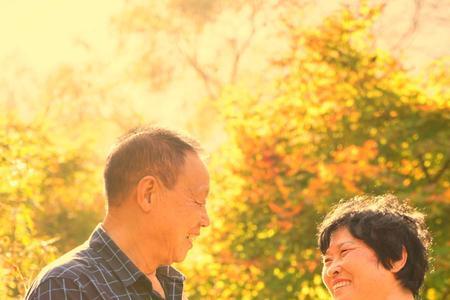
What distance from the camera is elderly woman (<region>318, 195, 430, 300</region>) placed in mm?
3672

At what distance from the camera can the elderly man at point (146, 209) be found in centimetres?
306

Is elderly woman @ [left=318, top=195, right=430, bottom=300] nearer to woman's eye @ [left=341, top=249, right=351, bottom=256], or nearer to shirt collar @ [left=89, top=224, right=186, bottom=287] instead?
woman's eye @ [left=341, top=249, right=351, bottom=256]

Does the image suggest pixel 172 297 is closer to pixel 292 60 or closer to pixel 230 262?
pixel 230 262

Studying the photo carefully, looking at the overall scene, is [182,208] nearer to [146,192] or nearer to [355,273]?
[146,192]

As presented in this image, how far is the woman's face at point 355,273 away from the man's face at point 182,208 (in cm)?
73

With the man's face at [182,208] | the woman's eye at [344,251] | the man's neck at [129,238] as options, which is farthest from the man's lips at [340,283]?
the man's neck at [129,238]

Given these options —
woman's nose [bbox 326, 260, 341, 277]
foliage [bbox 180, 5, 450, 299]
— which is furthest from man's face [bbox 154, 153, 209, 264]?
foliage [bbox 180, 5, 450, 299]

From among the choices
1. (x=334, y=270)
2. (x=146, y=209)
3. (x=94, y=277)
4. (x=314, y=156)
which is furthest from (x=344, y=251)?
(x=314, y=156)

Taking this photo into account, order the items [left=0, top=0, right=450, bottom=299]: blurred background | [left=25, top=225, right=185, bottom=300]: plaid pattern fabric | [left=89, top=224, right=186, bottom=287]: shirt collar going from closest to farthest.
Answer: [left=25, top=225, right=185, bottom=300]: plaid pattern fabric < [left=89, top=224, right=186, bottom=287]: shirt collar < [left=0, top=0, right=450, bottom=299]: blurred background

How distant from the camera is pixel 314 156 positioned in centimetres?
982

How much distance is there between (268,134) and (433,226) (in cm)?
243

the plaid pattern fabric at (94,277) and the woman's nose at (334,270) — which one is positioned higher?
the woman's nose at (334,270)

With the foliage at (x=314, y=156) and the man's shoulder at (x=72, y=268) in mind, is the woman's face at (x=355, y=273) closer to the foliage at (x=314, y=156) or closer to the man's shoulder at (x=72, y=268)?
the man's shoulder at (x=72, y=268)

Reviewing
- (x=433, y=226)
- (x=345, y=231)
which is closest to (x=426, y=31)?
(x=433, y=226)
